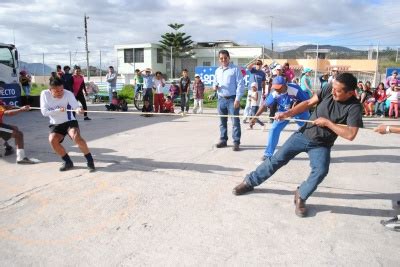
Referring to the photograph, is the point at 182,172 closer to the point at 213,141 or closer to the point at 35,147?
the point at 213,141

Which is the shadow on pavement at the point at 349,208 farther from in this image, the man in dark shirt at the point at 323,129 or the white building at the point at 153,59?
the white building at the point at 153,59

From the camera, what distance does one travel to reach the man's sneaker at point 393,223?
3.82m

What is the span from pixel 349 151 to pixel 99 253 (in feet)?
18.3

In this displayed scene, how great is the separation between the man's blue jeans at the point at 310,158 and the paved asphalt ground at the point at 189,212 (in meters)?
0.31

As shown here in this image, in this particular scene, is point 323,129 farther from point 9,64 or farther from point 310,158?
point 9,64

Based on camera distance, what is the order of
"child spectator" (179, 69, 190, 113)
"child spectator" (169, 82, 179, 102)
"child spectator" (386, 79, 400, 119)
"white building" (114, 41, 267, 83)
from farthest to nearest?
"white building" (114, 41, 267, 83)
"child spectator" (169, 82, 179, 102)
"child spectator" (179, 69, 190, 113)
"child spectator" (386, 79, 400, 119)

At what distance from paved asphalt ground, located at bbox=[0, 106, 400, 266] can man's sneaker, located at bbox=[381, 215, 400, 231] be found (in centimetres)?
6

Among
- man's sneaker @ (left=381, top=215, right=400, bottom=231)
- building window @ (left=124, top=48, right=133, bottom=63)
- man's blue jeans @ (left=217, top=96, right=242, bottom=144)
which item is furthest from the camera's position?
building window @ (left=124, top=48, right=133, bottom=63)

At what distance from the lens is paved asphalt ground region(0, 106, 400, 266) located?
3.36 m

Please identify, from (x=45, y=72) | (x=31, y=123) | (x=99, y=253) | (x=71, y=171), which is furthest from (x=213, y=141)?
A: (x=45, y=72)

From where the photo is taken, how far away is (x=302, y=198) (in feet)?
13.7

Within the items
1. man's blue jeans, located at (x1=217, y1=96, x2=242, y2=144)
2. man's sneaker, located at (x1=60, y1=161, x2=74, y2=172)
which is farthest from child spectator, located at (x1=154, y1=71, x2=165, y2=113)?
man's sneaker, located at (x1=60, y1=161, x2=74, y2=172)

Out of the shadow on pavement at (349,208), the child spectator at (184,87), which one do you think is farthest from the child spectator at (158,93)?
the shadow on pavement at (349,208)

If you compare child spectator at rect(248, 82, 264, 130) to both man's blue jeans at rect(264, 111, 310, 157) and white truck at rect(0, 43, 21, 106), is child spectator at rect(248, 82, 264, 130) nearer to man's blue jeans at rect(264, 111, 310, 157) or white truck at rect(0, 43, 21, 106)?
man's blue jeans at rect(264, 111, 310, 157)
